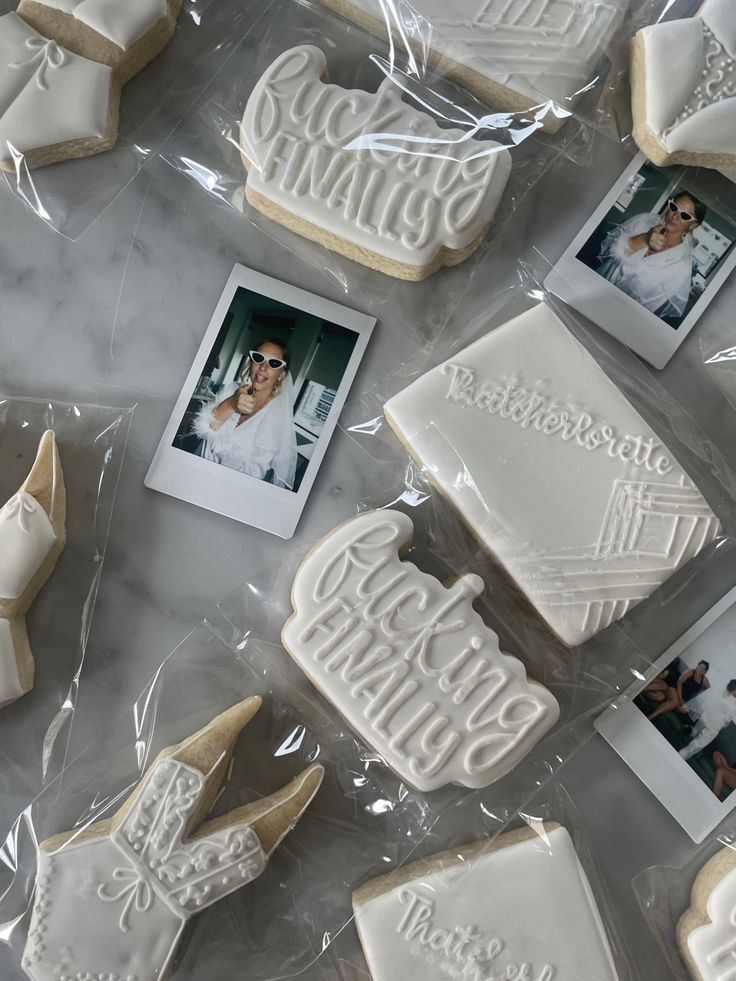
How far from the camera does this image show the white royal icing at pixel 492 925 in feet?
4.51

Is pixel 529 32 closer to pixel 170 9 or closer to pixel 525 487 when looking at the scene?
pixel 170 9

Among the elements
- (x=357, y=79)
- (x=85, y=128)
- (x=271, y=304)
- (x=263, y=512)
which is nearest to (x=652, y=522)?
(x=263, y=512)

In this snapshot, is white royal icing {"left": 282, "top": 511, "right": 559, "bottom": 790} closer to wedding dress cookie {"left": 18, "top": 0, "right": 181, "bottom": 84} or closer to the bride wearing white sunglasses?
the bride wearing white sunglasses

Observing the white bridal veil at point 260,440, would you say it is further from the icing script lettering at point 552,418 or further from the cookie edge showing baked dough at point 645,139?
the cookie edge showing baked dough at point 645,139

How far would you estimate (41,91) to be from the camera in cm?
152

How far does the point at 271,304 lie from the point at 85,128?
18.4 inches

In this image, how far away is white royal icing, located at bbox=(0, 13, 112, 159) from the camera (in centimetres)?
152

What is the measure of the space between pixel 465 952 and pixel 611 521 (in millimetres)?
769

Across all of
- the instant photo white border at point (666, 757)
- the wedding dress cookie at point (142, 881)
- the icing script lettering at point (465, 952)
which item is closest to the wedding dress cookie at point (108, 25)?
the wedding dress cookie at point (142, 881)

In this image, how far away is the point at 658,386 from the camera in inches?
61.1

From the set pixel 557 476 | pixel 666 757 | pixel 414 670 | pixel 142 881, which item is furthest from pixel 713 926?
pixel 142 881

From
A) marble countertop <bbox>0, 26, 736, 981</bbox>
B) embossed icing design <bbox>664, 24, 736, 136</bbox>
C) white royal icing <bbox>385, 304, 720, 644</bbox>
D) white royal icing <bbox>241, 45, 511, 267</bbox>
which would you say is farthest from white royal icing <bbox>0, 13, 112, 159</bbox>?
embossed icing design <bbox>664, 24, 736, 136</bbox>

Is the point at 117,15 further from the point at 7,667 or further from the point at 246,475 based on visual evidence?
the point at 7,667

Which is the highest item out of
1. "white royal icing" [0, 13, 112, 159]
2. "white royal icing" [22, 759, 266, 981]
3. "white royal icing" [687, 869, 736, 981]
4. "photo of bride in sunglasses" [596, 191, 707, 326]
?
"photo of bride in sunglasses" [596, 191, 707, 326]
